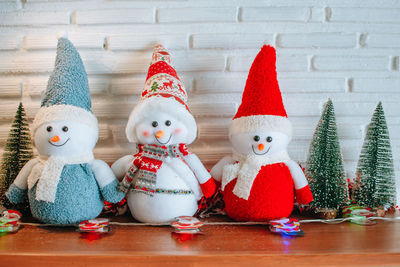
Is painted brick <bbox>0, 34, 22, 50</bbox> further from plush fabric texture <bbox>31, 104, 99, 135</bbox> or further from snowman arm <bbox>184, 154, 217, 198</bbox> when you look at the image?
snowman arm <bbox>184, 154, 217, 198</bbox>

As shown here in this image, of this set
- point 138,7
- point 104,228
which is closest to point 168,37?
point 138,7

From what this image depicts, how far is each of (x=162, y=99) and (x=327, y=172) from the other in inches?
20.0

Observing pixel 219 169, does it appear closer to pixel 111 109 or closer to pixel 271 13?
pixel 111 109

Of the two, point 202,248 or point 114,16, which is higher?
point 114,16

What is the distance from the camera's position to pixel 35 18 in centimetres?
105

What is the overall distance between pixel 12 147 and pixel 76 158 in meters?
0.25

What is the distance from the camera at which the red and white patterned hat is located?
83 centimetres

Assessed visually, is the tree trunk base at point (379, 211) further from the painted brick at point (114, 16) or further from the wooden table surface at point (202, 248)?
the painted brick at point (114, 16)

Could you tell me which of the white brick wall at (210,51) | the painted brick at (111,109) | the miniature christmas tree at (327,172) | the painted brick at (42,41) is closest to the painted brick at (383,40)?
the white brick wall at (210,51)

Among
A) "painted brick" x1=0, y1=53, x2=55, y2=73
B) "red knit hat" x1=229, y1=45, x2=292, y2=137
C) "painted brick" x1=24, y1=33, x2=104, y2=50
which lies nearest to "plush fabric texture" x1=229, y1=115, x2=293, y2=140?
→ "red knit hat" x1=229, y1=45, x2=292, y2=137

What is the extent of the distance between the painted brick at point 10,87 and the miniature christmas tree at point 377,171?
1.12 meters

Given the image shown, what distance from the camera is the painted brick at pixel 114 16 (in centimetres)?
105

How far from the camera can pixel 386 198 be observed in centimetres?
92

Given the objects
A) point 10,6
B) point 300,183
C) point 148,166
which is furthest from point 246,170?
point 10,6
